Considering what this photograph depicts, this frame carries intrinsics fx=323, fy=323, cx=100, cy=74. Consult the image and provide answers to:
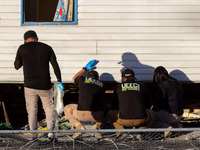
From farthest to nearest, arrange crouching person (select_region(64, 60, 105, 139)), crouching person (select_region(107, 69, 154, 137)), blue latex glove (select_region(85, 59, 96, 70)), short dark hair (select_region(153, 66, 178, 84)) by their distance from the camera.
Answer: blue latex glove (select_region(85, 59, 96, 70)) → short dark hair (select_region(153, 66, 178, 84)) → crouching person (select_region(64, 60, 105, 139)) → crouching person (select_region(107, 69, 154, 137))

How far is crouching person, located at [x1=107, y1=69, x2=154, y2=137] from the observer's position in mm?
5344

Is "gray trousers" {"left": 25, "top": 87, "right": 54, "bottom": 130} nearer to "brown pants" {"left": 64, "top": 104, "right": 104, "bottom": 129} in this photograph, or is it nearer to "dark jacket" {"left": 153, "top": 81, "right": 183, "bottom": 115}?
"brown pants" {"left": 64, "top": 104, "right": 104, "bottom": 129}

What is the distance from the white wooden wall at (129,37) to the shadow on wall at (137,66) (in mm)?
25

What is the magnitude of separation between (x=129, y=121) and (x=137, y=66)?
171 centimetres

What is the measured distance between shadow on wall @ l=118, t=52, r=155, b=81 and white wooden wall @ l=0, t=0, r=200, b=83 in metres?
0.03

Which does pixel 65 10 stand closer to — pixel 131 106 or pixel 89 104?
pixel 89 104

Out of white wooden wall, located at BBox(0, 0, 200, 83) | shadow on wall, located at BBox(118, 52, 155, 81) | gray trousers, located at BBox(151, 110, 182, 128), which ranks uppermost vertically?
white wooden wall, located at BBox(0, 0, 200, 83)

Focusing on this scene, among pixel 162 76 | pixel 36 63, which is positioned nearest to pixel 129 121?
pixel 162 76

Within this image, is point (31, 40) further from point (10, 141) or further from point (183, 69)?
point (183, 69)

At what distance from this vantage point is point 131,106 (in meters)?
5.35

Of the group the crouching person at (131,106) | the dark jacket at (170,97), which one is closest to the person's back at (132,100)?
the crouching person at (131,106)

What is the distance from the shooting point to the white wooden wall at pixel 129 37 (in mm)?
6746

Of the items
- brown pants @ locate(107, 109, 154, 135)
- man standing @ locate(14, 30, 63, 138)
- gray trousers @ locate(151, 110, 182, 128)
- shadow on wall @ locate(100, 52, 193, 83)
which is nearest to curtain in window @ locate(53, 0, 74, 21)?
shadow on wall @ locate(100, 52, 193, 83)

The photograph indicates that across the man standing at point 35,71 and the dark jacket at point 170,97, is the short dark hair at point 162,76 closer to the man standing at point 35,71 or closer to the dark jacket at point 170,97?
the dark jacket at point 170,97
